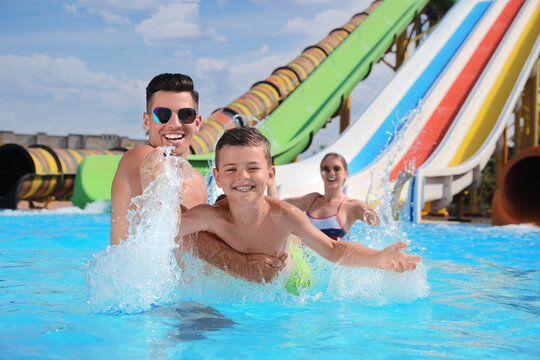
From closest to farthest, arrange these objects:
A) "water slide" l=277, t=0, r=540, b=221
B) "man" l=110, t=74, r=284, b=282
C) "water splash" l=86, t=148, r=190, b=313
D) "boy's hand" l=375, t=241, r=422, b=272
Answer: "water splash" l=86, t=148, r=190, b=313, "boy's hand" l=375, t=241, r=422, b=272, "man" l=110, t=74, r=284, b=282, "water slide" l=277, t=0, r=540, b=221

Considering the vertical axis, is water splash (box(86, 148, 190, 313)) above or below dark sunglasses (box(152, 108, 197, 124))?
below

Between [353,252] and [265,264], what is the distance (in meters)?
0.42

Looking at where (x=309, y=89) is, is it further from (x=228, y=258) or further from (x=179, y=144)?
(x=228, y=258)

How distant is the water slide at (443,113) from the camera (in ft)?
27.3

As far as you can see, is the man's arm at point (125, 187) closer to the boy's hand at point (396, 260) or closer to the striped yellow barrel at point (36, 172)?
the boy's hand at point (396, 260)

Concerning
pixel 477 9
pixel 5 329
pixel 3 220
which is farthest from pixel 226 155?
pixel 477 9

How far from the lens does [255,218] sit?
2.57 m

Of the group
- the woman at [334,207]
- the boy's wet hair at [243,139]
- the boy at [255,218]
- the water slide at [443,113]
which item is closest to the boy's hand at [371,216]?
the woman at [334,207]

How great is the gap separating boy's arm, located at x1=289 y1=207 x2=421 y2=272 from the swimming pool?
240 mm

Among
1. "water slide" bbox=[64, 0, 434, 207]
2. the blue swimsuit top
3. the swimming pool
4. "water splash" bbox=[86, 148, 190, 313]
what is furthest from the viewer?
"water slide" bbox=[64, 0, 434, 207]

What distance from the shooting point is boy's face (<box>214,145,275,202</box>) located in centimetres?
236

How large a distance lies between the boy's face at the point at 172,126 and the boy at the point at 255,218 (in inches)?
10.2

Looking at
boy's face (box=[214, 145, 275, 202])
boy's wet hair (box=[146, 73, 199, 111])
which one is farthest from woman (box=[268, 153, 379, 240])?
boy's face (box=[214, 145, 275, 202])

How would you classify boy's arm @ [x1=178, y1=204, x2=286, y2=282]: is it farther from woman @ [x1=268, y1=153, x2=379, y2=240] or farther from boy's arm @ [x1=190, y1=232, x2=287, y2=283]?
woman @ [x1=268, y1=153, x2=379, y2=240]
